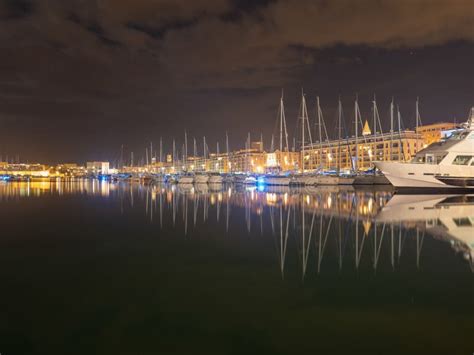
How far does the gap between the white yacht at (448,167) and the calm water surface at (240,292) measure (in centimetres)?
2860

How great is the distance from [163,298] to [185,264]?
114 inches

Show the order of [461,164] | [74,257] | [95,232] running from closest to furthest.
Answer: [74,257], [95,232], [461,164]

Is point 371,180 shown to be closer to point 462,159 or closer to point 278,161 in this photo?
point 462,159

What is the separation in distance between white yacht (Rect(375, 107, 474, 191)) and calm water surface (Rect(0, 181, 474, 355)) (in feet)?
93.8

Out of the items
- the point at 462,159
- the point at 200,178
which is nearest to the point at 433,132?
the point at 200,178

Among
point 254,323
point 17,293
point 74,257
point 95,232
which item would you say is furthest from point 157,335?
point 95,232

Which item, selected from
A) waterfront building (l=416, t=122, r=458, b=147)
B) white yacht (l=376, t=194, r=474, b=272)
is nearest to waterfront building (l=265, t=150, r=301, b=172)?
waterfront building (l=416, t=122, r=458, b=147)

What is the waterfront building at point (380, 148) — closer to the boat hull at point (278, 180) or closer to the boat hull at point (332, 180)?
the boat hull at point (278, 180)

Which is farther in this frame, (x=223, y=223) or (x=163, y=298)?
(x=223, y=223)

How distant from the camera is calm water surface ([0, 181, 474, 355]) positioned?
18.8 ft

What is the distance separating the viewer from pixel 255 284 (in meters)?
8.46

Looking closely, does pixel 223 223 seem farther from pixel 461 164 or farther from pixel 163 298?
pixel 461 164

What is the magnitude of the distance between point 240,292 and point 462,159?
40620 millimetres

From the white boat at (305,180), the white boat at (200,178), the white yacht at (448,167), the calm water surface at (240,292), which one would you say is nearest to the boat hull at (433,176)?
the white yacht at (448,167)
